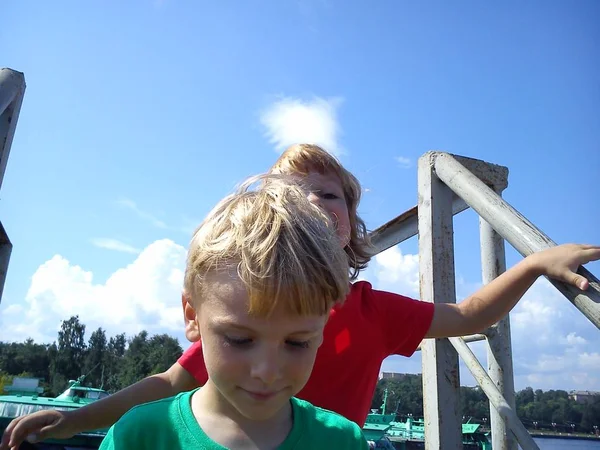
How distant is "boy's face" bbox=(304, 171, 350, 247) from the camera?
2.05 meters

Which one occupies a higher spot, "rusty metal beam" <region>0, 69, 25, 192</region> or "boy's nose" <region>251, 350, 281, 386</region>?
"rusty metal beam" <region>0, 69, 25, 192</region>

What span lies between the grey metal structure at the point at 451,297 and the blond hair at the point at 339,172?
0.25 m

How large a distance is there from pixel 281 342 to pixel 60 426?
40.8 inches

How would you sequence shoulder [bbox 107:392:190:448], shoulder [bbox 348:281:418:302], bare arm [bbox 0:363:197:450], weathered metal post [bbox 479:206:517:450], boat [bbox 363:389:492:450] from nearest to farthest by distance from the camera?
shoulder [bbox 107:392:190:448]
bare arm [bbox 0:363:197:450]
shoulder [bbox 348:281:418:302]
weathered metal post [bbox 479:206:517:450]
boat [bbox 363:389:492:450]

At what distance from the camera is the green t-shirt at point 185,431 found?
1133 mm

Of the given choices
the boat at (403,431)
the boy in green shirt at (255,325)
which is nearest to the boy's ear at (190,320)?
the boy in green shirt at (255,325)

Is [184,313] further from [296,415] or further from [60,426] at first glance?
[60,426]

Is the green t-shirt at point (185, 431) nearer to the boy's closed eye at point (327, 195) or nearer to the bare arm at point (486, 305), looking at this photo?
the bare arm at point (486, 305)

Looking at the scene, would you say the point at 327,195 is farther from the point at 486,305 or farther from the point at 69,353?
the point at 69,353

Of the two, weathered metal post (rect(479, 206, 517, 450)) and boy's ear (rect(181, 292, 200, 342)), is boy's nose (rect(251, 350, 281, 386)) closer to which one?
boy's ear (rect(181, 292, 200, 342))

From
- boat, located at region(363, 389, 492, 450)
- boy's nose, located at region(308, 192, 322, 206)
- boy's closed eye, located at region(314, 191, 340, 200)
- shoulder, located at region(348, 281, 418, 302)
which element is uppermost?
boy's closed eye, located at region(314, 191, 340, 200)

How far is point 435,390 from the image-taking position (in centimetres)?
208

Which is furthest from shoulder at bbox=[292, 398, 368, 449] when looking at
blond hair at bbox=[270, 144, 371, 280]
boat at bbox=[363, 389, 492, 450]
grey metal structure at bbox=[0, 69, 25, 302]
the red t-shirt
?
boat at bbox=[363, 389, 492, 450]

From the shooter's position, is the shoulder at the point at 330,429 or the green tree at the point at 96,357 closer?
the shoulder at the point at 330,429
